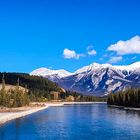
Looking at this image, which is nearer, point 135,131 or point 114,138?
point 114,138

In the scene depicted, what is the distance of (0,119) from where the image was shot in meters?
116

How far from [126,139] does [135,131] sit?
14.9 m

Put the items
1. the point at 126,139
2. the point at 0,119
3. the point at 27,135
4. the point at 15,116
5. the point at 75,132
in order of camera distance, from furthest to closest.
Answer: the point at 15,116 < the point at 0,119 < the point at 75,132 < the point at 27,135 < the point at 126,139

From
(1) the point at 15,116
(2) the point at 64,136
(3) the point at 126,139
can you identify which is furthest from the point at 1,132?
(1) the point at 15,116

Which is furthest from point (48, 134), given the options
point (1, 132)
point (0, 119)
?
point (0, 119)

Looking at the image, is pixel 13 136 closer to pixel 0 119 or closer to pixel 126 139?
pixel 126 139

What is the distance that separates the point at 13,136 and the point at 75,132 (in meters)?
14.8

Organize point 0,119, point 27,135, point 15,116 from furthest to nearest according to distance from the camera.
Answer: point 15,116
point 0,119
point 27,135

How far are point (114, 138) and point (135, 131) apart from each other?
1426 cm

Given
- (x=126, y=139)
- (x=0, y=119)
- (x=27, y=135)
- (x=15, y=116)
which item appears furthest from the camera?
(x=15, y=116)

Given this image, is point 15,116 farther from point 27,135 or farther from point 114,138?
point 114,138

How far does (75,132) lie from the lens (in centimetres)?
9138

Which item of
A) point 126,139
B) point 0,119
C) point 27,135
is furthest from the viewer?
point 0,119

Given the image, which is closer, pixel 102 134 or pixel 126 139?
pixel 126 139
